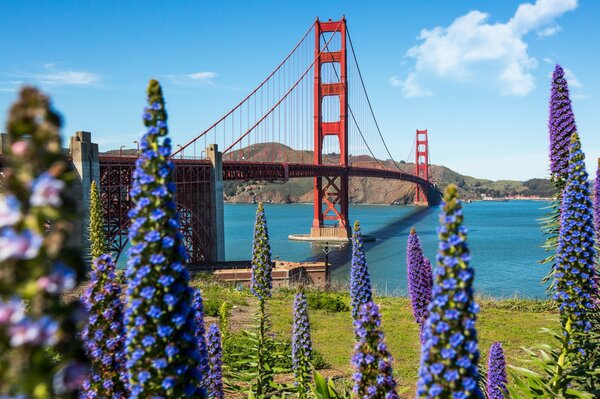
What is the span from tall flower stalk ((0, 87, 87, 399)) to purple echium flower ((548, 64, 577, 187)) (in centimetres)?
575

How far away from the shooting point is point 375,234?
6750 centimetres

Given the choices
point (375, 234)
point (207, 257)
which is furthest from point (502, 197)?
point (207, 257)

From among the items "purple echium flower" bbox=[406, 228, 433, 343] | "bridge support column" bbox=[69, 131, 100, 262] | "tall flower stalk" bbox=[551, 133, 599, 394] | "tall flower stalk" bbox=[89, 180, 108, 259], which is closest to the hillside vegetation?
"bridge support column" bbox=[69, 131, 100, 262]

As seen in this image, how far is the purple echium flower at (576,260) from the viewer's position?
13.3ft

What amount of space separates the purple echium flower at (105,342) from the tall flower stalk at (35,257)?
1716mm

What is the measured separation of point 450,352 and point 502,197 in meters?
201

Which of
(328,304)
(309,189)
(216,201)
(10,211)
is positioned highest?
(309,189)

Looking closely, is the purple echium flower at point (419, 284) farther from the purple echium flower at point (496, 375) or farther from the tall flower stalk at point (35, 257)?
the tall flower stalk at point (35, 257)

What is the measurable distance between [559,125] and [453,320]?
15.6 feet

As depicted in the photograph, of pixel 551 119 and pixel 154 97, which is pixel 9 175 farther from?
pixel 551 119

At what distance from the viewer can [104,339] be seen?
9.41 ft

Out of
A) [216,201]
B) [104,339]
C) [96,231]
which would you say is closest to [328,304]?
[96,231]

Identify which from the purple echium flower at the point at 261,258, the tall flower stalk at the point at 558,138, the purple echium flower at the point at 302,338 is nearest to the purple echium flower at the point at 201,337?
the purple echium flower at the point at 302,338

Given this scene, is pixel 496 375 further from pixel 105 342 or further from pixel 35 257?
pixel 35 257
